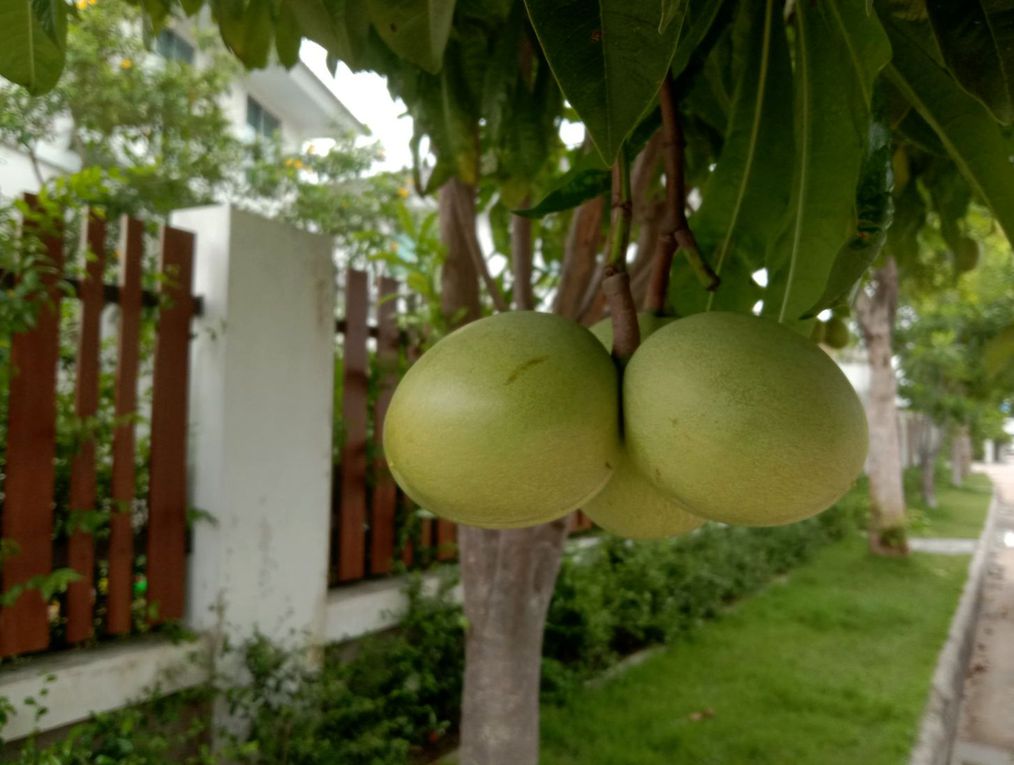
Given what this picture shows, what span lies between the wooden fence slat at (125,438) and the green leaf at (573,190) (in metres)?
2.41

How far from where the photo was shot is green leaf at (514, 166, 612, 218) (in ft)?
3.44

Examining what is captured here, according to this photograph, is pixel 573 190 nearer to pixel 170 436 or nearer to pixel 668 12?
pixel 668 12

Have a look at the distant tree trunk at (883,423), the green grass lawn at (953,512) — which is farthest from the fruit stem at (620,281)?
the green grass lawn at (953,512)

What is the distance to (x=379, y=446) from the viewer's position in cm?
439

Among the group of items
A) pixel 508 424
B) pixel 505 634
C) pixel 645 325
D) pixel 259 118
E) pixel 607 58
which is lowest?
pixel 505 634

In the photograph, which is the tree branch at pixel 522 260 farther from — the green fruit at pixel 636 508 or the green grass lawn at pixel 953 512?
the green grass lawn at pixel 953 512

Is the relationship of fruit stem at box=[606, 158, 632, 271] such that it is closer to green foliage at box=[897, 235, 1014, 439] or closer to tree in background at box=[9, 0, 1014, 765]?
tree in background at box=[9, 0, 1014, 765]

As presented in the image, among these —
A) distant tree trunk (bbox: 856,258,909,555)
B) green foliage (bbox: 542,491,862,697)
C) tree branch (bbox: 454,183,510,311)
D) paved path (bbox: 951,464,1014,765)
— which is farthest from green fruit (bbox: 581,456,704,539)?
distant tree trunk (bbox: 856,258,909,555)

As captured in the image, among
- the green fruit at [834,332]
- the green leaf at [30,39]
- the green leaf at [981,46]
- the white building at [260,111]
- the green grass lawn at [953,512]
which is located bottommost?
the green grass lawn at [953,512]

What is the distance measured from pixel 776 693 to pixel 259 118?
908cm

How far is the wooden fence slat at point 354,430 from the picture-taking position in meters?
4.12

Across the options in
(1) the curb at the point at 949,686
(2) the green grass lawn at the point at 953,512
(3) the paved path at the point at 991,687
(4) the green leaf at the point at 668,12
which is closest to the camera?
(4) the green leaf at the point at 668,12

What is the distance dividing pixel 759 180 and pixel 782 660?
5510 mm

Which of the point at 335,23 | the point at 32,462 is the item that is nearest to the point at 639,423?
the point at 335,23
